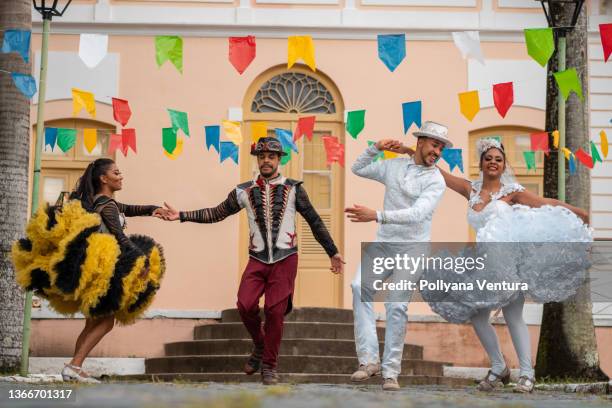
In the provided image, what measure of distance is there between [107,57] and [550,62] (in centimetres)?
596

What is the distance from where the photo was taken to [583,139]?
1210 cm

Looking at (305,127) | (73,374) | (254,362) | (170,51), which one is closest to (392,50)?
(170,51)

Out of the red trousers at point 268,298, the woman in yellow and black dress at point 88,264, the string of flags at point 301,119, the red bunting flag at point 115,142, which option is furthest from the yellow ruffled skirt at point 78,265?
the red bunting flag at point 115,142

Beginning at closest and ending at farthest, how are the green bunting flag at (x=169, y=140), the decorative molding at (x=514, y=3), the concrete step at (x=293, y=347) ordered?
the concrete step at (x=293, y=347) → the green bunting flag at (x=169, y=140) → the decorative molding at (x=514, y=3)

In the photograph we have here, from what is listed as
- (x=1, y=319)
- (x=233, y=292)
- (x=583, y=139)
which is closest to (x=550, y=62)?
(x=583, y=139)

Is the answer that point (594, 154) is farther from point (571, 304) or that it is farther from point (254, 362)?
point (254, 362)

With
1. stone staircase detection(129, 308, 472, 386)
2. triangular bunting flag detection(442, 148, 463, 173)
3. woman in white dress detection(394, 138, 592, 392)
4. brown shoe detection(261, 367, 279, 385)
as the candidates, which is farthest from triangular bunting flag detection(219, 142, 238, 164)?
brown shoe detection(261, 367, 279, 385)

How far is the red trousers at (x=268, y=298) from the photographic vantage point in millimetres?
9039

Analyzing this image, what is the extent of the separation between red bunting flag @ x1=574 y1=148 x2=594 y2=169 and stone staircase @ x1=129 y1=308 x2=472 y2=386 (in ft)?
8.88

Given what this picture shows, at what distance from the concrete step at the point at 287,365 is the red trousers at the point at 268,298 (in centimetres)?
280

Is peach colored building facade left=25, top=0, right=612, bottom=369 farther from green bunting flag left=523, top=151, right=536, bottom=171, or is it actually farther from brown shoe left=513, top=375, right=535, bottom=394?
brown shoe left=513, top=375, right=535, bottom=394

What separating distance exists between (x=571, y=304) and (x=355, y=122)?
352 centimetres

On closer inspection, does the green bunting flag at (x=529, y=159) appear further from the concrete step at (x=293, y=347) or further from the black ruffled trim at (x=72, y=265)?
the black ruffled trim at (x=72, y=265)

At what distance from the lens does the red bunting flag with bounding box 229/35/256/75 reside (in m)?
11.8
